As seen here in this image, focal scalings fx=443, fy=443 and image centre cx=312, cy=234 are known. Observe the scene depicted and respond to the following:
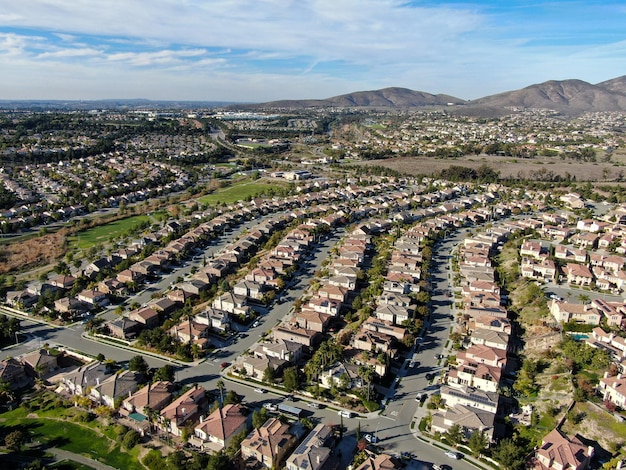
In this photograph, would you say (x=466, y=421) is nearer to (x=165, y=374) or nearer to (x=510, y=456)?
(x=510, y=456)

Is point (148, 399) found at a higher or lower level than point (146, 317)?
lower

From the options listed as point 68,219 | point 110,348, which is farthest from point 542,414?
point 68,219

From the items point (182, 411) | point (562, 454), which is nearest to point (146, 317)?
point (182, 411)

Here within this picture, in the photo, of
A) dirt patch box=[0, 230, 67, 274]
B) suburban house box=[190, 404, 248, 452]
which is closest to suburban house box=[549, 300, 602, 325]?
suburban house box=[190, 404, 248, 452]

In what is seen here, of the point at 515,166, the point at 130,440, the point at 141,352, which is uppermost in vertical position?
the point at 515,166

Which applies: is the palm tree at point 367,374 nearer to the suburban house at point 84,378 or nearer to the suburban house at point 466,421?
the suburban house at point 466,421

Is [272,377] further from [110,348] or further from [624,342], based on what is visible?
[624,342]

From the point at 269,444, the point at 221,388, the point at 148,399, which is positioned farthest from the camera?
the point at 221,388

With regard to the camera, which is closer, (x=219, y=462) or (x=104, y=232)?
(x=219, y=462)
